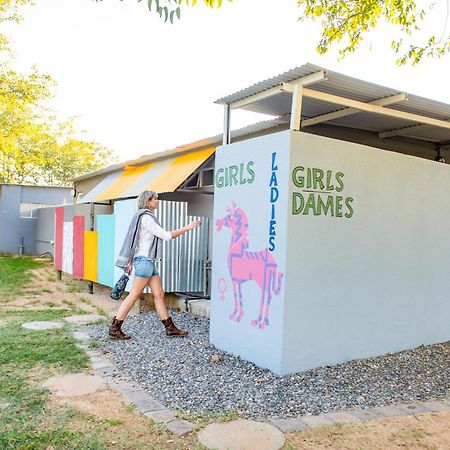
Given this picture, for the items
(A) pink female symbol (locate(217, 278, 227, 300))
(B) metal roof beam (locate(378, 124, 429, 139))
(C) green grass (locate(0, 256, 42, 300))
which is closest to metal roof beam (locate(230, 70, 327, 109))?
(A) pink female symbol (locate(217, 278, 227, 300))

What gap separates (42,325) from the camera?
6.83 m

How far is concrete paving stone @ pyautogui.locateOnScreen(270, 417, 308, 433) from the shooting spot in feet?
11.5

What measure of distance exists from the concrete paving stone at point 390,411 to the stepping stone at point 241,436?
0.98 meters

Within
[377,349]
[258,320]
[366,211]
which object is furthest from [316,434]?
[366,211]

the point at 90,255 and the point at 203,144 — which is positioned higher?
the point at 203,144

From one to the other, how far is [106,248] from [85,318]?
6.36 ft

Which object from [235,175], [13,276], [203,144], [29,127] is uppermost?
[29,127]

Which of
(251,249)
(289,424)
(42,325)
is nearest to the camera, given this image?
(289,424)

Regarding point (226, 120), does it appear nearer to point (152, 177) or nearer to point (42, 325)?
point (42, 325)

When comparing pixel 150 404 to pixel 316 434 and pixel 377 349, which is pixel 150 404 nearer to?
pixel 316 434

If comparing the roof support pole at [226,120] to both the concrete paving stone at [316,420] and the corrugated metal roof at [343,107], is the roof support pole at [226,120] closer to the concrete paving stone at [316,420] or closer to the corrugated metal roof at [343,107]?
the corrugated metal roof at [343,107]

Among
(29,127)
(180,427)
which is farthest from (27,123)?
(180,427)

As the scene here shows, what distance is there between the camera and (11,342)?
227 inches

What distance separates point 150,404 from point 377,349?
8.85 ft
